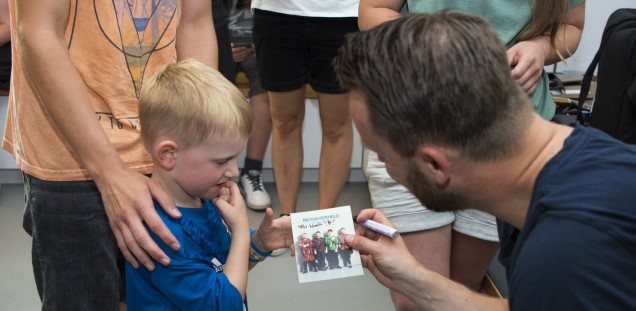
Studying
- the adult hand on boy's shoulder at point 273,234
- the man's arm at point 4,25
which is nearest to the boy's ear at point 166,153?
the adult hand on boy's shoulder at point 273,234

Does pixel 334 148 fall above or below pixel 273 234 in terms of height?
below

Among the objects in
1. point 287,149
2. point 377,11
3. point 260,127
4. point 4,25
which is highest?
point 377,11

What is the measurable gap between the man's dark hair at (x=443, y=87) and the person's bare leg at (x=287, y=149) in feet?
6.05

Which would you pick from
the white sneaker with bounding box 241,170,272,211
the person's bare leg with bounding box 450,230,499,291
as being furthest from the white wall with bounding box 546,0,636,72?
the person's bare leg with bounding box 450,230,499,291

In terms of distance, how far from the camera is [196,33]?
5.12 ft

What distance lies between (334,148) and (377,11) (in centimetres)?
128

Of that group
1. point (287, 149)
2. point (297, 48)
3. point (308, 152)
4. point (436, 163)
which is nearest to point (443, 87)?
point (436, 163)

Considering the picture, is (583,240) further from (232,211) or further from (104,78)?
(104,78)

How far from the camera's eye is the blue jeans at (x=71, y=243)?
4.46 feet

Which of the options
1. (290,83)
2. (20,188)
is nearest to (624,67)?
(290,83)

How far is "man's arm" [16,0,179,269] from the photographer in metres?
1.24

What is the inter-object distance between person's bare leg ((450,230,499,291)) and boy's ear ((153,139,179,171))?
2.87ft

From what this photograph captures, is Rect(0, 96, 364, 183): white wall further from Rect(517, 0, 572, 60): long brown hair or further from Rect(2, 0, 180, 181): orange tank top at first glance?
Rect(2, 0, 180, 181): orange tank top

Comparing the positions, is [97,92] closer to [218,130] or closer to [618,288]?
[218,130]
